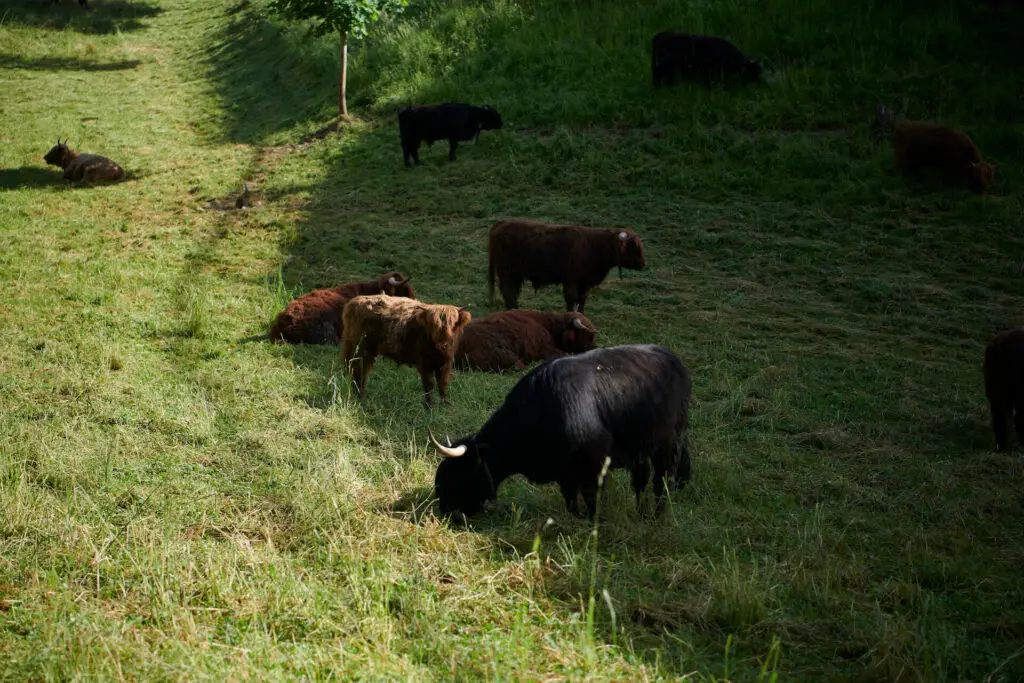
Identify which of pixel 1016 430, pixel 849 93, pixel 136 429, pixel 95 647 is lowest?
pixel 1016 430

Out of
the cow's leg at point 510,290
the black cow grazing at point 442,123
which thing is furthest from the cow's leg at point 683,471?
the black cow grazing at point 442,123

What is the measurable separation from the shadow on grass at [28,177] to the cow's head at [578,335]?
37.0ft

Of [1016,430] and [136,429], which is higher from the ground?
[136,429]

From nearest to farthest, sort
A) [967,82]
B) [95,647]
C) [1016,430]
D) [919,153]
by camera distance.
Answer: [95,647] < [1016,430] < [919,153] < [967,82]

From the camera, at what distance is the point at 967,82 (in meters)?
15.8

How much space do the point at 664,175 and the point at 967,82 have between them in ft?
20.4

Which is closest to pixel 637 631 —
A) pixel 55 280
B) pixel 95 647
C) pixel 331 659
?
pixel 331 659

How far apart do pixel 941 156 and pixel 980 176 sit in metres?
0.66

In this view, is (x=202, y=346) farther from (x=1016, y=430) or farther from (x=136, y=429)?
(x=1016, y=430)

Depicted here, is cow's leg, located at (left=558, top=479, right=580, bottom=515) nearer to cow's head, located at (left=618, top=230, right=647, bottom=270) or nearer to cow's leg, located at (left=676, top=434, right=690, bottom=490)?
cow's leg, located at (left=676, top=434, right=690, bottom=490)

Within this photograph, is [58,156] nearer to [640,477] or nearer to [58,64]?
[58,64]

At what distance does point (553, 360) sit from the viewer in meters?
5.46

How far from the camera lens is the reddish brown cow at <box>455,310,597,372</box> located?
8773 mm

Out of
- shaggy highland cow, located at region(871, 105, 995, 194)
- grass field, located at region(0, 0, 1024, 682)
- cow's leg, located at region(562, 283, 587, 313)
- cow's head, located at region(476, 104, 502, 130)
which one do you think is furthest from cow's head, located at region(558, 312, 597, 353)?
cow's head, located at region(476, 104, 502, 130)
